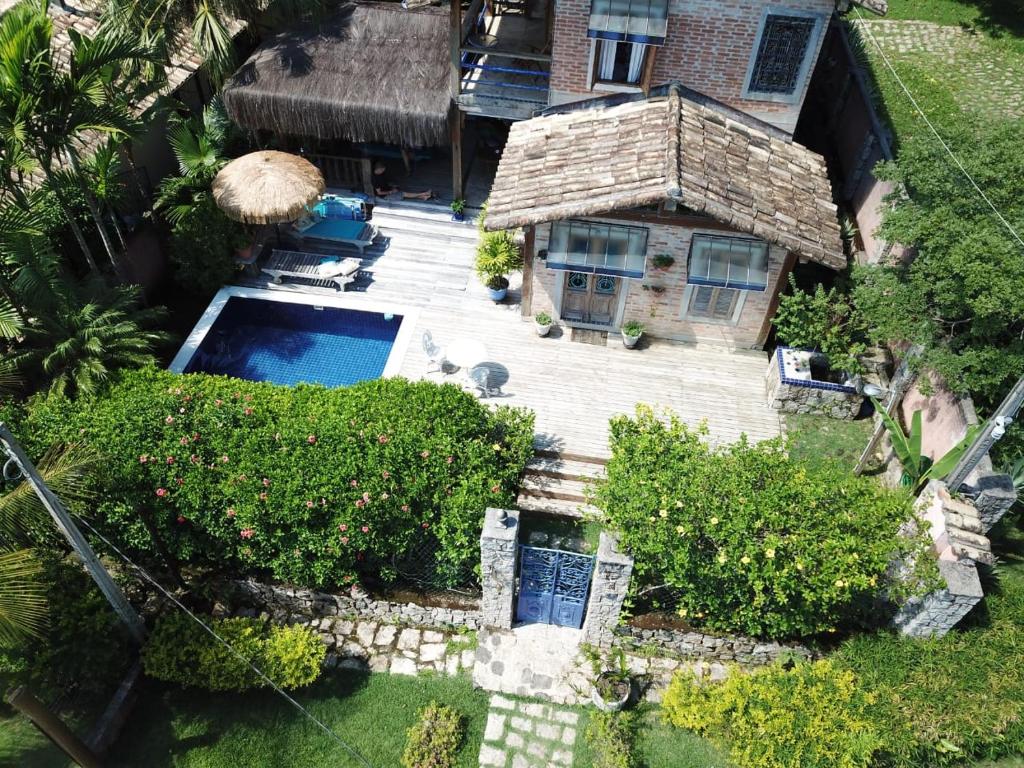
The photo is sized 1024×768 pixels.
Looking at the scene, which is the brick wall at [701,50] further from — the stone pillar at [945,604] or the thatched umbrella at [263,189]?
the stone pillar at [945,604]

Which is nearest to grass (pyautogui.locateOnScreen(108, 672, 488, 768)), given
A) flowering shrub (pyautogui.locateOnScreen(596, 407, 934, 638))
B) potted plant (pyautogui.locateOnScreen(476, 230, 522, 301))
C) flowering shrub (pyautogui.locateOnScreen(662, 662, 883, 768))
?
flowering shrub (pyautogui.locateOnScreen(662, 662, 883, 768))

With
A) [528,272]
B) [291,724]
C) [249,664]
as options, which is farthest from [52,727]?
[528,272]

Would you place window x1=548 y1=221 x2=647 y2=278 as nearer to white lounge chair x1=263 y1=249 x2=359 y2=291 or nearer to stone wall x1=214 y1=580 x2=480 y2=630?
white lounge chair x1=263 y1=249 x2=359 y2=291

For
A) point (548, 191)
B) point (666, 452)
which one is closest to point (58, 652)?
point (666, 452)

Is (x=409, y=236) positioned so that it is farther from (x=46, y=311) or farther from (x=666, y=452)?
(x=666, y=452)

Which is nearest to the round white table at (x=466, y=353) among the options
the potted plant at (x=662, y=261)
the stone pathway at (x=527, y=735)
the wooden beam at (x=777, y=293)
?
the potted plant at (x=662, y=261)

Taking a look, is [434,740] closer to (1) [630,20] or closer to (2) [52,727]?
(2) [52,727]
